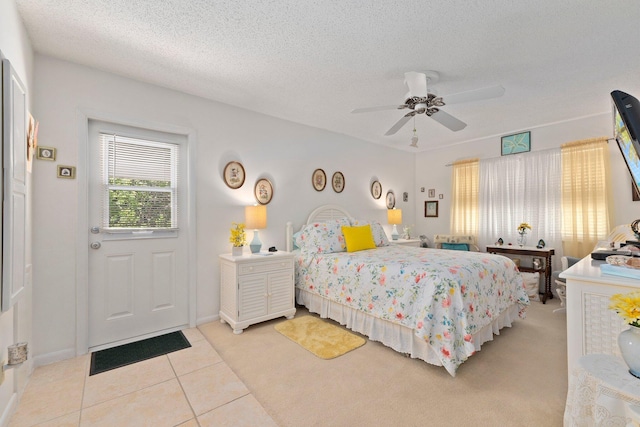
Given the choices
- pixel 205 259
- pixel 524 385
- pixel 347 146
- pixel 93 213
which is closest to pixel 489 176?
pixel 347 146

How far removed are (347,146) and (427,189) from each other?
84.4 inches

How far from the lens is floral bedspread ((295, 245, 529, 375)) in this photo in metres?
2.20

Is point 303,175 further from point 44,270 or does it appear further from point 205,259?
point 44,270

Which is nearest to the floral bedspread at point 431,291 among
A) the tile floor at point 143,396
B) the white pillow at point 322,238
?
the white pillow at point 322,238

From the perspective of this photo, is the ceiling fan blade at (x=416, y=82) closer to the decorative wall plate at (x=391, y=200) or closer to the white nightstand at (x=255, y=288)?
the white nightstand at (x=255, y=288)

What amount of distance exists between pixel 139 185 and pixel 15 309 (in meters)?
1.42

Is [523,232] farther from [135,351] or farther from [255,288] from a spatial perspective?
[135,351]

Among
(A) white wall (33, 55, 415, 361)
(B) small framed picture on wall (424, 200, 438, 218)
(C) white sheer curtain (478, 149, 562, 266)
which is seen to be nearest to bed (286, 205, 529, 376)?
(A) white wall (33, 55, 415, 361)

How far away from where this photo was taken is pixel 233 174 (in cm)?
354

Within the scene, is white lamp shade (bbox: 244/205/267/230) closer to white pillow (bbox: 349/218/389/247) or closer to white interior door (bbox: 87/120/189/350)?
white interior door (bbox: 87/120/189/350)

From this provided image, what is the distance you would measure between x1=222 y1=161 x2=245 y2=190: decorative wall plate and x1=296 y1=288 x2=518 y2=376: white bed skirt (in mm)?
1674

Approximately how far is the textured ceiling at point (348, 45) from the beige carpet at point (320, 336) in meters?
2.59

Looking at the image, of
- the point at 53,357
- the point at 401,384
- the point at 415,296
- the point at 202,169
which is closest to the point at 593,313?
the point at 415,296

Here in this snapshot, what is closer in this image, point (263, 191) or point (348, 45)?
point (348, 45)
